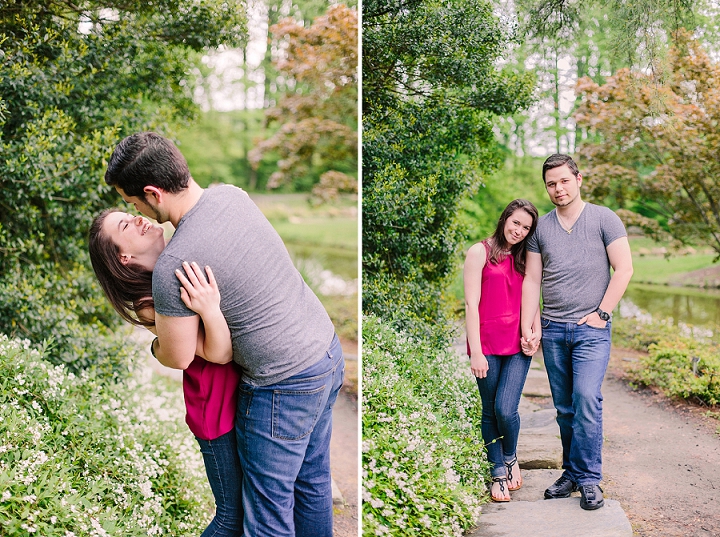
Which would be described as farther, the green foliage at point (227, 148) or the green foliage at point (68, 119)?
the green foliage at point (227, 148)

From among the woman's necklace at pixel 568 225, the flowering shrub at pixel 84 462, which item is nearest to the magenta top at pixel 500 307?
the woman's necklace at pixel 568 225

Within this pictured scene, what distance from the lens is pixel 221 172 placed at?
1034cm

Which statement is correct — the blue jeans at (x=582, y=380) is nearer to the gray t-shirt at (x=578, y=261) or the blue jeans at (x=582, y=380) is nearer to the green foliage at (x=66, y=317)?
the gray t-shirt at (x=578, y=261)

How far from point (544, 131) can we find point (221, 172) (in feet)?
27.7

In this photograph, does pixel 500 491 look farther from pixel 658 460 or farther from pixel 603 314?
pixel 603 314

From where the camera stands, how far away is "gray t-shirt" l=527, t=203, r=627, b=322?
7.80 ft

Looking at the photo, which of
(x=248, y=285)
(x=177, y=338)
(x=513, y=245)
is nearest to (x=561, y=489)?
(x=513, y=245)

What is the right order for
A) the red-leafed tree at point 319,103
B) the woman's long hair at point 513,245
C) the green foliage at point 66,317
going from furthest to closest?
the red-leafed tree at point 319,103 < the green foliage at point 66,317 < the woman's long hair at point 513,245

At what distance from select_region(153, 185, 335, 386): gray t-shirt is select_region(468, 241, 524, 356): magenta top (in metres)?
0.85

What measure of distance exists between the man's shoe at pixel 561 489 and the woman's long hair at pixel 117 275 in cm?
171

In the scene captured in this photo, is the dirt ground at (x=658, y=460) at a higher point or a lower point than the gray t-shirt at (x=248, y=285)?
lower

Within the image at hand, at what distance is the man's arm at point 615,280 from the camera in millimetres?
2373

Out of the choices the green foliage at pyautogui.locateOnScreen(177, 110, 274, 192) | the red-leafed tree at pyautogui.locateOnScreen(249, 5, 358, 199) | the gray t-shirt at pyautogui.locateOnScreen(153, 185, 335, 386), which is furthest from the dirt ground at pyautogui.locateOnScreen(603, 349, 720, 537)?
the green foliage at pyautogui.locateOnScreen(177, 110, 274, 192)

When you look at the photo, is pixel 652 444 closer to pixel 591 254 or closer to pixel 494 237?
pixel 591 254
